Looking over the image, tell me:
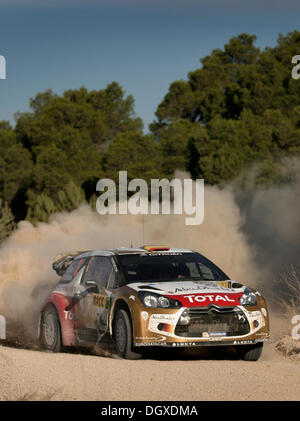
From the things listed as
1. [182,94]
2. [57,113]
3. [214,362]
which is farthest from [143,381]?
[182,94]

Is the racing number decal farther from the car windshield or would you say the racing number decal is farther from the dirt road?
the dirt road

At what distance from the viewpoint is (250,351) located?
9.44 m

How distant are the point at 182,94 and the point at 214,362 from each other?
42.5 metres

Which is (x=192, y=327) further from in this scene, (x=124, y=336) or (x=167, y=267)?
(x=167, y=267)

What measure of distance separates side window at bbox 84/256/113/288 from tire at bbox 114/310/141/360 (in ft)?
2.95

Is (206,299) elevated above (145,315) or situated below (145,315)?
above

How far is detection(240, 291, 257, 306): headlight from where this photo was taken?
9235 mm

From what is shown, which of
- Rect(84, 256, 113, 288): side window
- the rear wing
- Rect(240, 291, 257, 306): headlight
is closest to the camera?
Rect(240, 291, 257, 306): headlight

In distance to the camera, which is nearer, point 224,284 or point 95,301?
point 224,284

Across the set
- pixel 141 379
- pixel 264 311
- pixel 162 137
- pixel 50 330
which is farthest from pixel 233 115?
pixel 141 379

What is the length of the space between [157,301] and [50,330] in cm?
250

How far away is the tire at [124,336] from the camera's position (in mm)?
9047

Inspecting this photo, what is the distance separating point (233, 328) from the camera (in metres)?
9.07

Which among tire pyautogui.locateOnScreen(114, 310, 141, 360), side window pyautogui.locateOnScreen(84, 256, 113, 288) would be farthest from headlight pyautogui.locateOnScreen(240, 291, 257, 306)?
side window pyautogui.locateOnScreen(84, 256, 113, 288)
